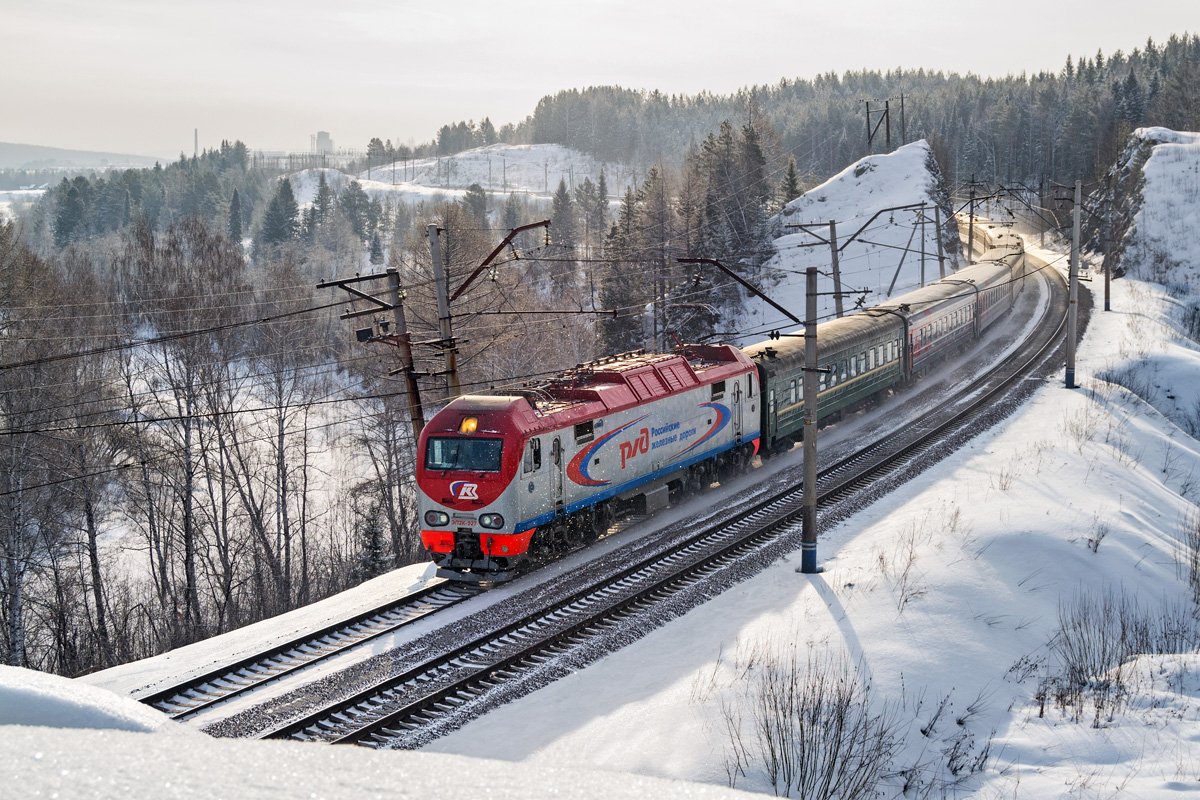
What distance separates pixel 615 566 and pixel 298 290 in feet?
124

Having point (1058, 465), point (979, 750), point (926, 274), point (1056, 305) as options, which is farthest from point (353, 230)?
point (979, 750)

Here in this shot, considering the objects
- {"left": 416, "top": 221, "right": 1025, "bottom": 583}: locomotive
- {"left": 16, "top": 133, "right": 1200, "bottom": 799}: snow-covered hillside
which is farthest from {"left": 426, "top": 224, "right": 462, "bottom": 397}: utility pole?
{"left": 16, "top": 133, "right": 1200, "bottom": 799}: snow-covered hillside

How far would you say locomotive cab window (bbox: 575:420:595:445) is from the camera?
2230 centimetres

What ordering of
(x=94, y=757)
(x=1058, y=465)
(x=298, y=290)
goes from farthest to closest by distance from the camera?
(x=298, y=290)
(x=1058, y=465)
(x=94, y=757)

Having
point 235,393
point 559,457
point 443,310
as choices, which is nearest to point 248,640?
point 559,457

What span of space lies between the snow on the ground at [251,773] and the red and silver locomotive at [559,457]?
17831 mm

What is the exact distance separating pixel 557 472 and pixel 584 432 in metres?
1.22

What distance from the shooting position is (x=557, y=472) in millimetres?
21812

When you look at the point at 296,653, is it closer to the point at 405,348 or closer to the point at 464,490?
the point at 464,490

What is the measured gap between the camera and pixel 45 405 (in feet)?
106

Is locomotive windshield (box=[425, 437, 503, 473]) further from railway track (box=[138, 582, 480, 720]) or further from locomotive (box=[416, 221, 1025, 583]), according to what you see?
railway track (box=[138, 582, 480, 720])

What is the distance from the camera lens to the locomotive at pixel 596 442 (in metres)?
20.8

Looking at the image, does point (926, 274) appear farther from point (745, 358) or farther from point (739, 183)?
point (745, 358)

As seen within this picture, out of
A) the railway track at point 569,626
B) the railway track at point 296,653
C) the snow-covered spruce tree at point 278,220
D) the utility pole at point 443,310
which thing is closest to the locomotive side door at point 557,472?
the railway track at point 569,626
